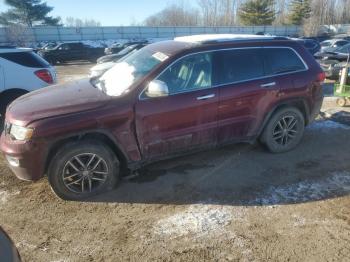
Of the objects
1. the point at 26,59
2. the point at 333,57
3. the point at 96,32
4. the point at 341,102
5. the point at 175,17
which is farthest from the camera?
the point at 175,17

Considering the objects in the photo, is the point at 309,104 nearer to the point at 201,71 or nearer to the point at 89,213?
the point at 201,71

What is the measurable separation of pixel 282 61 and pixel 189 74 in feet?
5.21

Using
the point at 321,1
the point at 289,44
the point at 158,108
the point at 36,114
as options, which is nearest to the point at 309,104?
the point at 289,44

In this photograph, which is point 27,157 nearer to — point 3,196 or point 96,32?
point 3,196

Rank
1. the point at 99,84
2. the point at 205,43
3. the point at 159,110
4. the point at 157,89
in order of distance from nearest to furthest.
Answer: the point at 157,89 < the point at 159,110 < the point at 205,43 < the point at 99,84

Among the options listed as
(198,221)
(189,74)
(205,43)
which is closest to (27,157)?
(198,221)

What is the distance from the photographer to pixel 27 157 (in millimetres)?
3613

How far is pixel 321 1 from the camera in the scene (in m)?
57.2

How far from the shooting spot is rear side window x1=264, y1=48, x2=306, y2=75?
15.7 ft

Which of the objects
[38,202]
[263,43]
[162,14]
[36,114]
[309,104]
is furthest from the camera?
[162,14]

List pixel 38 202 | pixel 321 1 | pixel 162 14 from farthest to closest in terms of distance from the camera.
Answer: pixel 162 14
pixel 321 1
pixel 38 202

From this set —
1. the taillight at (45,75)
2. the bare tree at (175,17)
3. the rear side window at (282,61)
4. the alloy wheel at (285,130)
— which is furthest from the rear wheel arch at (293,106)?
the bare tree at (175,17)

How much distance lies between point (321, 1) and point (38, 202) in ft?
211

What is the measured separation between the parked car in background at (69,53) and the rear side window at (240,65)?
70.4ft
